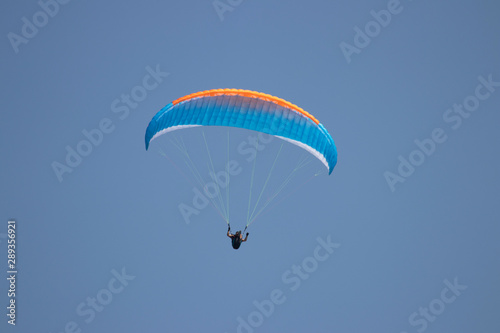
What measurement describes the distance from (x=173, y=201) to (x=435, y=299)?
14.1 meters

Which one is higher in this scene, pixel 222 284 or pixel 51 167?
pixel 51 167

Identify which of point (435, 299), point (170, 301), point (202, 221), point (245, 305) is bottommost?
point (435, 299)

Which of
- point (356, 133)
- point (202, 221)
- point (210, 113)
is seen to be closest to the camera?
point (210, 113)

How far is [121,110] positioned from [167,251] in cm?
1000

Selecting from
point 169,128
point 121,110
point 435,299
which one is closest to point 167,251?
point 121,110

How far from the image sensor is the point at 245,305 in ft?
127

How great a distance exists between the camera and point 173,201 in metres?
43.6

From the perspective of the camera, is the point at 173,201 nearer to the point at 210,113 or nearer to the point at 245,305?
the point at 245,305

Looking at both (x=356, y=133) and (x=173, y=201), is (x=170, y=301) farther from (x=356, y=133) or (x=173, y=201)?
(x=356, y=133)

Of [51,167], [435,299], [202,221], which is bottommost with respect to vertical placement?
[435,299]

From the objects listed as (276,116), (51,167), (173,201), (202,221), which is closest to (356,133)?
(202,221)

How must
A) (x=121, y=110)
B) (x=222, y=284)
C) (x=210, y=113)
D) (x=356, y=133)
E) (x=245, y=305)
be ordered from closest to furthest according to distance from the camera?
1. (x=210, y=113)
2. (x=245, y=305)
3. (x=121, y=110)
4. (x=222, y=284)
5. (x=356, y=133)

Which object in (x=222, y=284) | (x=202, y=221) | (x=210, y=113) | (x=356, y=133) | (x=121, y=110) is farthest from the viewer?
(x=356, y=133)

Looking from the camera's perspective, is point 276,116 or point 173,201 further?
point 173,201
